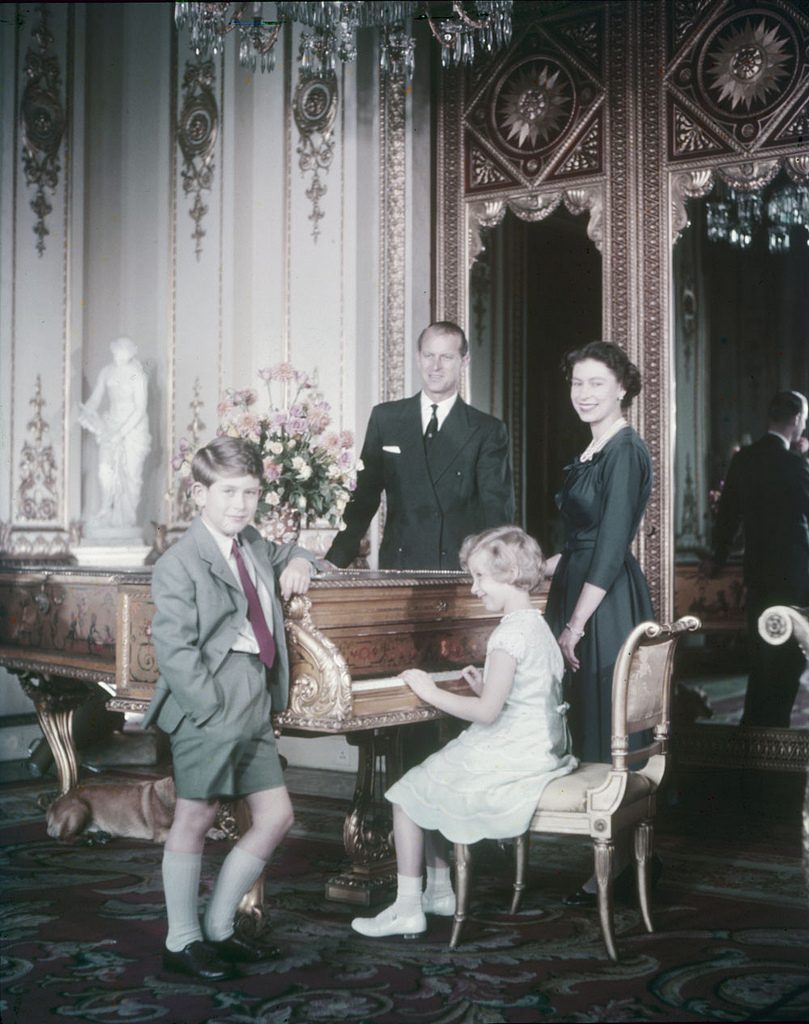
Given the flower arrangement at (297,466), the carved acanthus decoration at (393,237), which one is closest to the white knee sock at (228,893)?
the flower arrangement at (297,466)

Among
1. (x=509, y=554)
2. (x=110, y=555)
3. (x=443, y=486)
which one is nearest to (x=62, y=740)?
(x=110, y=555)

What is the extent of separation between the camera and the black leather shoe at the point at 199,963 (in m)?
3.14

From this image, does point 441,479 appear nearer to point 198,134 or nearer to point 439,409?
point 439,409

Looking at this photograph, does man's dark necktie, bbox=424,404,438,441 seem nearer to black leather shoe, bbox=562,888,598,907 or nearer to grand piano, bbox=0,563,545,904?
grand piano, bbox=0,563,545,904

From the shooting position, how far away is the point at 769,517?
6133 mm

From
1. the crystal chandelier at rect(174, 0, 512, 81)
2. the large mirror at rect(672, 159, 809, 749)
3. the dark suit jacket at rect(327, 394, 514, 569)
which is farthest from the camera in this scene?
the large mirror at rect(672, 159, 809, 749)

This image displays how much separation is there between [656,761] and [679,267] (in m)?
3.09

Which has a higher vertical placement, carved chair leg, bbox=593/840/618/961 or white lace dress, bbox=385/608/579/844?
white lace dress, bbox=385/608/579/844

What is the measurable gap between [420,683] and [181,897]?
820mm

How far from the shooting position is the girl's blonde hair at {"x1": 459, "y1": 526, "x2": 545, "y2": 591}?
3434 millimetres

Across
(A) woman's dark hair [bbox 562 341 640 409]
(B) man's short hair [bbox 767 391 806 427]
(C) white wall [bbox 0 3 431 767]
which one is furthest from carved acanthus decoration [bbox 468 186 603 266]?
(A) woman's dark hair [bbox 562 341 640 409]

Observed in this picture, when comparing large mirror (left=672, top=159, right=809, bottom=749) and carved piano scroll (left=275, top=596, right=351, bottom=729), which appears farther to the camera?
large mirror (left=672, top=159, right=809, bottom=749)

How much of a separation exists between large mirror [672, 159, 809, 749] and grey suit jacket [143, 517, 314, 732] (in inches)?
120

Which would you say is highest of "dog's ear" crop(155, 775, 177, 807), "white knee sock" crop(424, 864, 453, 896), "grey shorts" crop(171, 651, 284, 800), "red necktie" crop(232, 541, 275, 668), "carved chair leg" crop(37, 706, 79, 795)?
"red necktie" crop(232, 541, 275, 668)
